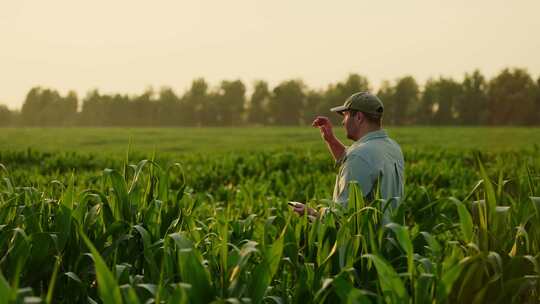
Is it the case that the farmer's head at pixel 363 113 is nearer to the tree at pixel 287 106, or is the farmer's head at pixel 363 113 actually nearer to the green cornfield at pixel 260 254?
the green cornfield at pixel 260 254

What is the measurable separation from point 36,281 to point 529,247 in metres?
2.70

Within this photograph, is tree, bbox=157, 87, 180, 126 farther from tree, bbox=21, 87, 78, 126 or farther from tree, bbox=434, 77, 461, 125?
tree, bbox=434, 77, 461, 125

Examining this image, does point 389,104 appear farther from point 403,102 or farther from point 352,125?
point 352,125

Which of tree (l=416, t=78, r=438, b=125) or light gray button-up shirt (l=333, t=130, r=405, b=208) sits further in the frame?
tree (l=416, t=78, r=438, b=125)

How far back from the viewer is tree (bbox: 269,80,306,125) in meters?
133

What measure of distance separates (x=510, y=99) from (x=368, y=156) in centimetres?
11026

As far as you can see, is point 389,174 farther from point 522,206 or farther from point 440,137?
point 440,137

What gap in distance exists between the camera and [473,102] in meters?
115

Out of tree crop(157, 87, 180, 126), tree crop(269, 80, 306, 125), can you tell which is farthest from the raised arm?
tree crop(157, 87, 180, 126)

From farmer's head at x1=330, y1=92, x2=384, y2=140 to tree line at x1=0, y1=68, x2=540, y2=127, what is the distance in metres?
106

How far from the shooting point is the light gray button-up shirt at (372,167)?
5070mm

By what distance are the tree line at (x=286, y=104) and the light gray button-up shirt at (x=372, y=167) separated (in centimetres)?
10559

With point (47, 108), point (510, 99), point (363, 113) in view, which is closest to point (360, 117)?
point (363, 113)

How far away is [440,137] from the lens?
5962 centimetres
